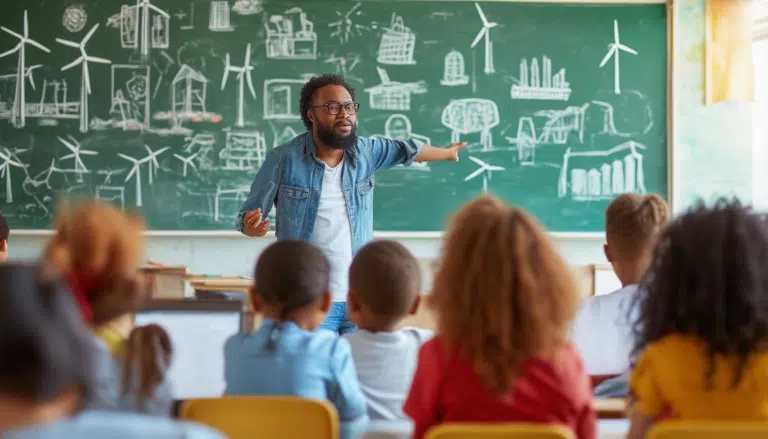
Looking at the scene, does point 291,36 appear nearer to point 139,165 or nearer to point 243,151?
point 243,151

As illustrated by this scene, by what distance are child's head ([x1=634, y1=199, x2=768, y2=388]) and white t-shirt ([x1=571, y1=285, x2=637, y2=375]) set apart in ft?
2.15

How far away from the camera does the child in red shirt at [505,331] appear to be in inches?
61.9

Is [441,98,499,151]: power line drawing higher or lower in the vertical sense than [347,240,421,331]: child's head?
higher

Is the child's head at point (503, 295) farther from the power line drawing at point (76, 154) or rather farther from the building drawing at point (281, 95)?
the power line drawing at point (76, 154)

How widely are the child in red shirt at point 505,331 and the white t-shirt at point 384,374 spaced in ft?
1.63

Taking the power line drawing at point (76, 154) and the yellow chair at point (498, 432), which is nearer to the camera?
the yellow chair at point (498, 432)

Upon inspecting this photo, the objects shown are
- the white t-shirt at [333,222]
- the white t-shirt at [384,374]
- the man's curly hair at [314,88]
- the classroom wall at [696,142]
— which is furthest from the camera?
the classroom wall at [696,142]

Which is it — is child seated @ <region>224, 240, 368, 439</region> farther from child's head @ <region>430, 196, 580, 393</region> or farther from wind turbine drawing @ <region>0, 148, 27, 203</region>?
wind turbine drawing @ <region>0, 148, 27, 203</region>

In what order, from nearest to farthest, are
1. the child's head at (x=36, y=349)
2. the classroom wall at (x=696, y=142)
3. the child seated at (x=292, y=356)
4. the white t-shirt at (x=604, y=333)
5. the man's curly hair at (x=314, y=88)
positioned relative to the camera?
the child's head at (x=36, y=349), the child seated at (x=292, y=356), the white t-shirt at (x=604, y=333), the man's curly hair at (x=314, y=88), the classroom wall at (x=696, y=142)

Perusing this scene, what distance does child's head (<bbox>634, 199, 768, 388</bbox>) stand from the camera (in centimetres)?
162

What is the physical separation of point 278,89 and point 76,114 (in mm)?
1199

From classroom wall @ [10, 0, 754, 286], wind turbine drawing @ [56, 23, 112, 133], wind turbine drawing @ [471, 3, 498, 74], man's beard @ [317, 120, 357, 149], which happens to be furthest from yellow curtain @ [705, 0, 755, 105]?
wind turbine drawing @ [56, 23, 112, 133]

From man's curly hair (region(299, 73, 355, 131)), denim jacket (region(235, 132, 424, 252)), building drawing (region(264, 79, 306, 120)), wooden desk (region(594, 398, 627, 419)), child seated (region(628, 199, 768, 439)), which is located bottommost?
wooden desk (region(594, 398, 627, 419))

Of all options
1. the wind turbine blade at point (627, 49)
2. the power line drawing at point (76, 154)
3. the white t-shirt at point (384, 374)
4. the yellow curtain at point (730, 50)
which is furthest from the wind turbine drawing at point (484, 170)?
the white t-shirt at point (384, 374)
